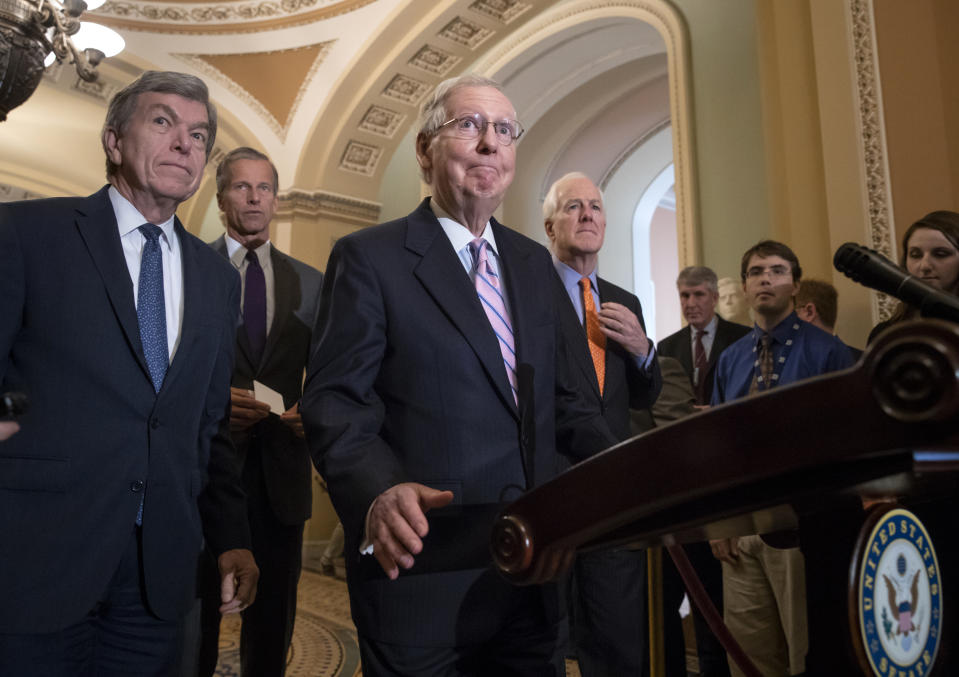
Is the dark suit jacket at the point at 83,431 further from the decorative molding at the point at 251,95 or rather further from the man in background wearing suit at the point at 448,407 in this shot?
the decorative molding at the point at 251,95

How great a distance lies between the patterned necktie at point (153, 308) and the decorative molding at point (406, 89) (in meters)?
6.89

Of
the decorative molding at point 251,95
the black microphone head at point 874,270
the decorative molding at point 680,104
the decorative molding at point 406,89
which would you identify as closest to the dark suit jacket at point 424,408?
the black microphone head at point 874,270

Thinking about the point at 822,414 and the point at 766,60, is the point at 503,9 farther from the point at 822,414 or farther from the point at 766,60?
the point at 822,414

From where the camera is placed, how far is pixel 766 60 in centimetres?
388

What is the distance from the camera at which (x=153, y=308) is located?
1373 mm

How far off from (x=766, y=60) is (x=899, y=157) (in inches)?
35.0

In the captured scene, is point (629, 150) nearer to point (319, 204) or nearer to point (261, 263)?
point (319, 204)

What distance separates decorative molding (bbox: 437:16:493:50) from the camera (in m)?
7.15

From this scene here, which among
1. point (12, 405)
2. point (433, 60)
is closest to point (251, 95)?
point (433, 60)

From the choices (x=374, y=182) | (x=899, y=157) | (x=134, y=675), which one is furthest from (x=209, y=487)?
(x=374, y=182)

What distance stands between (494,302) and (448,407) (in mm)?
228

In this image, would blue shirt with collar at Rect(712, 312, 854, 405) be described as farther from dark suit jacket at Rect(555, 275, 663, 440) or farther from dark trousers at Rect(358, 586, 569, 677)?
dark trousers at Rect(358, 586, 569, 677)

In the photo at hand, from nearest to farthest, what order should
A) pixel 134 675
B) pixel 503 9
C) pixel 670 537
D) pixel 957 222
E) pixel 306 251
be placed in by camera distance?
pixel 670 537 → pixel 134 675 → pixel 957 222 → pixel 503 9 → pixel 306 251

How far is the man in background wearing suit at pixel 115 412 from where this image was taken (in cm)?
116
